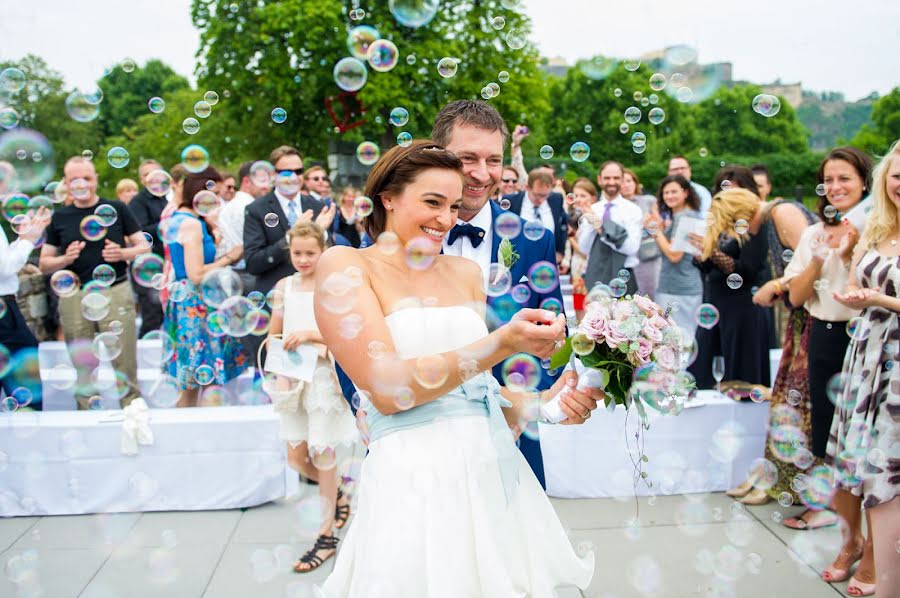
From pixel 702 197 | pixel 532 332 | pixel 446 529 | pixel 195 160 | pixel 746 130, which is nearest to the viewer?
pixel 532 332

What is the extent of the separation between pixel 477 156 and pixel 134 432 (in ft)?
10.0

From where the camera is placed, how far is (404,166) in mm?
2018

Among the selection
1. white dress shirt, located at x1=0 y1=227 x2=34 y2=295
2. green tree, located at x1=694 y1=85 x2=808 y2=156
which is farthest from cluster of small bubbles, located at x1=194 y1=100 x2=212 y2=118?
green tree, located at x1=694 y1=85 x2=808 y2=156

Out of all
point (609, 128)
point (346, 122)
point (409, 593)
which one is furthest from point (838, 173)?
point (609, 128)

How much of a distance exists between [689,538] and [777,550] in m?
0.44

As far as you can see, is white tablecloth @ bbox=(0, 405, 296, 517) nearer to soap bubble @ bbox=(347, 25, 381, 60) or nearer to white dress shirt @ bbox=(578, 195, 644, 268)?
soap bubble @ bbox=(347, 25, 381, 60)

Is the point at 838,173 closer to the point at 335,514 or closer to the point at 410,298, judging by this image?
the point at 410,298

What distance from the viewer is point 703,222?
5.38 m

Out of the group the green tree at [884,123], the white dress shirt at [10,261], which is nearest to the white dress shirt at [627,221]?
the white dress shirt at [10,261]

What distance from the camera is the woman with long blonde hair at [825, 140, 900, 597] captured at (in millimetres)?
3170

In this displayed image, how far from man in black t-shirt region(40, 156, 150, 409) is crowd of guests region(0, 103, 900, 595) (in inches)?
0.5

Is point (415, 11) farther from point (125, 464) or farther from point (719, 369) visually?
point (125, 464)

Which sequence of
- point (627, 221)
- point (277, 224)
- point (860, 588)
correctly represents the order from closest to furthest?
point (860, 588), point (277, 224), point (627, 221)

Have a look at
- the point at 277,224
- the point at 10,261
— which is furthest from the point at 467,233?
the point at 10,261
